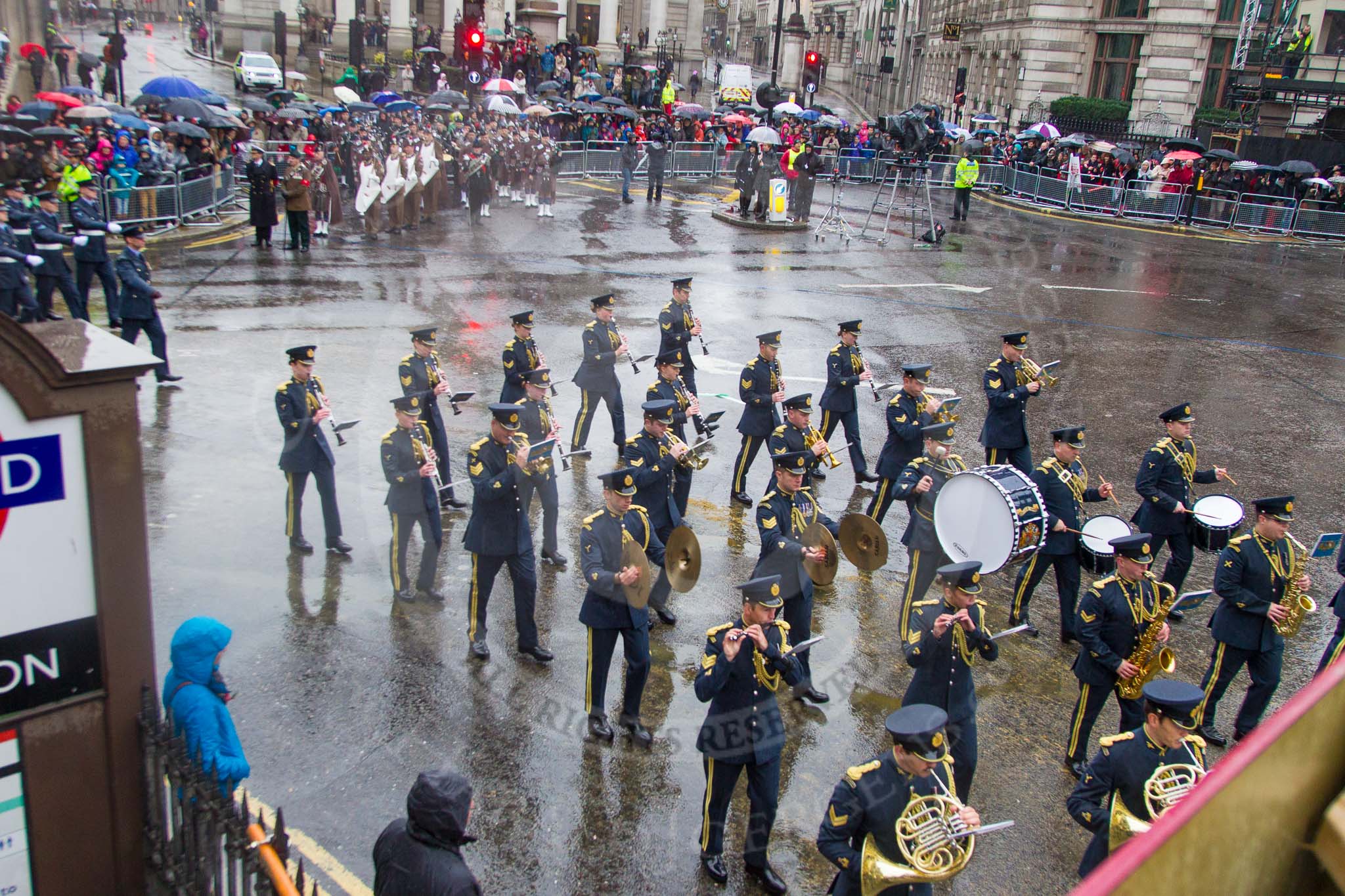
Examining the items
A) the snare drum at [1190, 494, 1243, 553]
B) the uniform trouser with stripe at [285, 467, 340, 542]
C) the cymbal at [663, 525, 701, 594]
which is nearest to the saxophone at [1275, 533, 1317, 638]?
the snare drum at [1190, 494, 1243, 553]

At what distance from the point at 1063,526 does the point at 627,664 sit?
397cm

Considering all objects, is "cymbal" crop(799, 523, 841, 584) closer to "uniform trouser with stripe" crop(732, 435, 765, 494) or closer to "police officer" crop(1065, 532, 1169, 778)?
"police officer" crop(1065, 532, 1169, 778)

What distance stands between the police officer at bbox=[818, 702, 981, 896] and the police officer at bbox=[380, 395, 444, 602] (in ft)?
16.0

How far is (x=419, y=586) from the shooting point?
9102 mm

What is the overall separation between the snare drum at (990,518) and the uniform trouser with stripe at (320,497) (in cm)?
524

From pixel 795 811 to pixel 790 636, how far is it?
1.64 metres

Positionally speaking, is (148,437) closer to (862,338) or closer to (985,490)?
(985,490)

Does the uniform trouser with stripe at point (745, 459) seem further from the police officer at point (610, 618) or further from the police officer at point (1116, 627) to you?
the police officer at point (1116, 627)

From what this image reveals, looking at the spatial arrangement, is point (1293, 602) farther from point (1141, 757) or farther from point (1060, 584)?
point (1141, 757)

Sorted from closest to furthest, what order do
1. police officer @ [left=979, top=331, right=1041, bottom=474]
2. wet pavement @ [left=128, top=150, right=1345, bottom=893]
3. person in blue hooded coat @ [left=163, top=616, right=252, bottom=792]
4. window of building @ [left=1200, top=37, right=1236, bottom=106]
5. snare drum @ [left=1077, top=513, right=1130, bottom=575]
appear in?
1. person in blue hooded coat @ [left=163, top=616, right=252, bottom=792]
2. wet pavement @ [left=128, top=150, right=1345, bottom=893]
3. snare drum @ [left=1077, top=513, right=1130, bottom=575]
4. police officer @ [left=979, top=331, right=1041, bottom=474]
5. window of building @ [left=1200, top=37, right=1236, bottom=106]

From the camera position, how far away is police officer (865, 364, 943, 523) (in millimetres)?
10633

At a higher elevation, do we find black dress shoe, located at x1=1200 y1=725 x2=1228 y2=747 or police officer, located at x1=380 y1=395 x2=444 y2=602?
police officer, located at x1=380 y1=395 x2=444 y2=602

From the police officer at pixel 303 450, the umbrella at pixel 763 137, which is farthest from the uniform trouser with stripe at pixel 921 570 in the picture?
the umbrella at pixel 763 137

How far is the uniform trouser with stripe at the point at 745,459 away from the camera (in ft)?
37.9
